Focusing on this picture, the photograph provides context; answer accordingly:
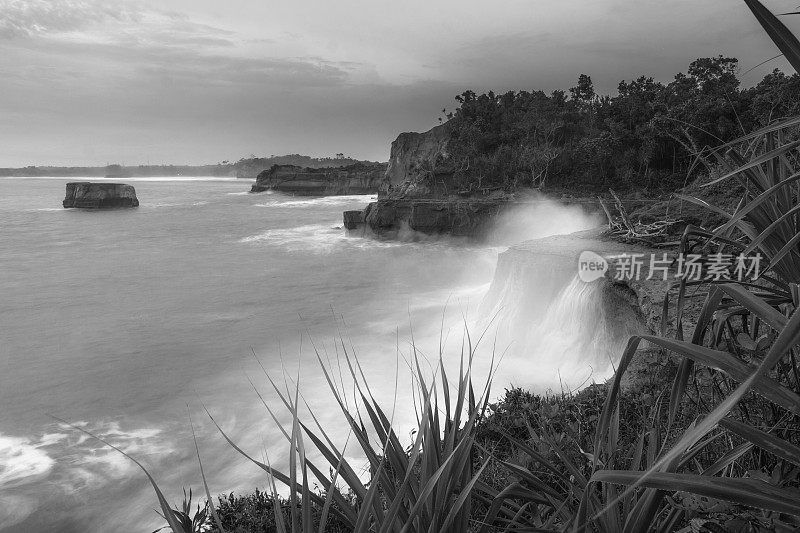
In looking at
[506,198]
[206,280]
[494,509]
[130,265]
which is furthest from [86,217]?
[494,509]

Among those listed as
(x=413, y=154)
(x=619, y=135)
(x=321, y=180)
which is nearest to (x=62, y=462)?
(x=619, y=135)

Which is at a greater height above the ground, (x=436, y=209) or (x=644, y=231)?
(x=436, y=209)

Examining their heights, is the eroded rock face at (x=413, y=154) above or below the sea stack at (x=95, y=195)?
above

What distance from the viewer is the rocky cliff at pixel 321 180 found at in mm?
82625

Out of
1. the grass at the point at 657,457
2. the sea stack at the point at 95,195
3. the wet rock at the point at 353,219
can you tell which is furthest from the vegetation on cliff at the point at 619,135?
the sea stack at the point at 95,195

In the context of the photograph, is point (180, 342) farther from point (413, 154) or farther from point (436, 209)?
point (413, 154)

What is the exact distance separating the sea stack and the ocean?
25.5m

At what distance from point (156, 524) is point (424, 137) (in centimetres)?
4725

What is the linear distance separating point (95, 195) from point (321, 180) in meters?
39.3

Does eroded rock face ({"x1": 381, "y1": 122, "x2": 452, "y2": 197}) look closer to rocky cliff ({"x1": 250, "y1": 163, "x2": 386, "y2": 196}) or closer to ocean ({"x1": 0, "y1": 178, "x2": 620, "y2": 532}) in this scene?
ocean ({"x1": 0, "y1": 178, "x2": 620, "y2": 532})

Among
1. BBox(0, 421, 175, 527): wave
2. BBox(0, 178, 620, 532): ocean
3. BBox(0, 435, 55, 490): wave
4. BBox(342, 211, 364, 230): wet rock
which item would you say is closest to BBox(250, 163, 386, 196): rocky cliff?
BBox(342, 211, 364, 230): wet rock

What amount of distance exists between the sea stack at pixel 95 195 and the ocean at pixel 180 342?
25.5 meters

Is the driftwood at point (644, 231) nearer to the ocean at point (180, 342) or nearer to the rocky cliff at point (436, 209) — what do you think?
the ocean at point (180, 342)

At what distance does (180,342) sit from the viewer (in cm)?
1378
